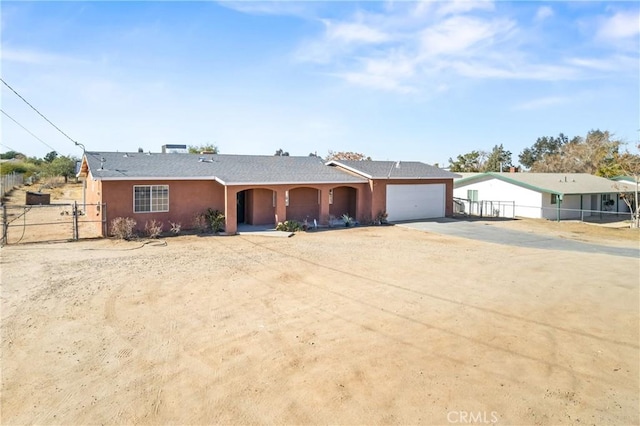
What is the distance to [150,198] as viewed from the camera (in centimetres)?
1980

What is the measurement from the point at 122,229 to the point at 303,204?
9646 mm

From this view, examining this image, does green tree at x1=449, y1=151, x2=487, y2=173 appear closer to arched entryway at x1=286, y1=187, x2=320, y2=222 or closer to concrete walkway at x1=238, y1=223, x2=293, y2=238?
arched entryway at x1=286, y1=187, x2=320, y2=222

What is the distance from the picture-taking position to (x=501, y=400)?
5.93 m

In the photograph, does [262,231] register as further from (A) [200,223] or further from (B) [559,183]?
(B) [559,183]

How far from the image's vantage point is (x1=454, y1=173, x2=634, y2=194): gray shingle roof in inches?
1168

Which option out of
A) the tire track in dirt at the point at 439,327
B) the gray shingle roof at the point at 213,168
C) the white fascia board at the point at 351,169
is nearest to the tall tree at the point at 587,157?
the white fascia board at the point at 351,169

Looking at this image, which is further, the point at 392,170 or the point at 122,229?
the point at 392,170

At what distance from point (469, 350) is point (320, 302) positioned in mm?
3643

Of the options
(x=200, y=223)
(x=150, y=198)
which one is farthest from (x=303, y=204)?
(x=150, y=198)

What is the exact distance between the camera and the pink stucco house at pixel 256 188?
64.1 ft

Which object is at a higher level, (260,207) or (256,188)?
(256,188)

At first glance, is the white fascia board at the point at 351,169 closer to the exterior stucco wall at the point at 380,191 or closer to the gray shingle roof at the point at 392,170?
the gray shingle roof at the point at 392,170

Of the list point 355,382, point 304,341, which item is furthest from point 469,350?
point 304,341

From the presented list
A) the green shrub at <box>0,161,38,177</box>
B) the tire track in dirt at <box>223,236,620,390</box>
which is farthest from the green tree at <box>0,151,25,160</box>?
the tire track in dirt at <box>223,236,620,390</box>
